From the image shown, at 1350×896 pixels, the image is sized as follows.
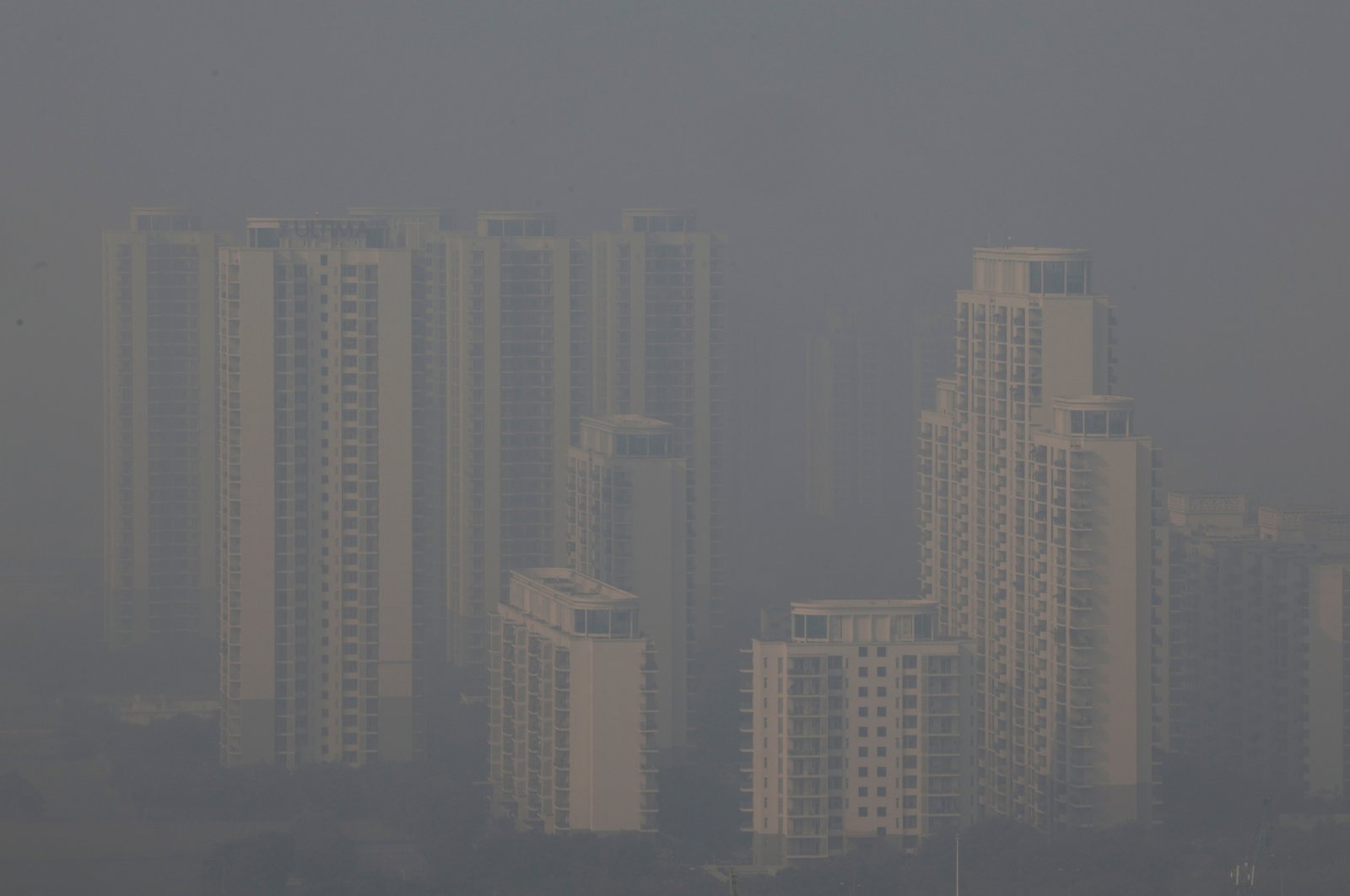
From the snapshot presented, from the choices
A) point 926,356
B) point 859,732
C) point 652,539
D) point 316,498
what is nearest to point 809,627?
point 859,732

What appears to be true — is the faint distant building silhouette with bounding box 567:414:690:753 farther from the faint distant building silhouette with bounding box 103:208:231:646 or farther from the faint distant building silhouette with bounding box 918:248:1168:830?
the faint distant building silhouette with bounding box 103:208:231:646

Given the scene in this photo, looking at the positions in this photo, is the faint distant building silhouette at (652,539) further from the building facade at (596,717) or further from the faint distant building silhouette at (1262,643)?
the faint distant building silhouette at (1262,643)

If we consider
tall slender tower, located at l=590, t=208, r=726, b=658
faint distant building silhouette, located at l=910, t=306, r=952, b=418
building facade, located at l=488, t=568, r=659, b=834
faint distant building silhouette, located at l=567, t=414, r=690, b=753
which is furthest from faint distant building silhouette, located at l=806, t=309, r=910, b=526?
building facade, located at l=488, t=568, r=659, b=834

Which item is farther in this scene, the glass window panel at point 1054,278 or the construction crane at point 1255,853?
the glass window panel at point 1054,278

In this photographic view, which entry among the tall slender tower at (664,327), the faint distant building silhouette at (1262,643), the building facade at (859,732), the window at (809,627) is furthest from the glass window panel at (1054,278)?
the tall slender tower at (664,327)

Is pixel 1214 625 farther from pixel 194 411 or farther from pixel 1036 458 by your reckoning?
pixel 194 411

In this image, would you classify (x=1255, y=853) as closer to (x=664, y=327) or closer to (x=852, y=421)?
(x=664, y=327)
